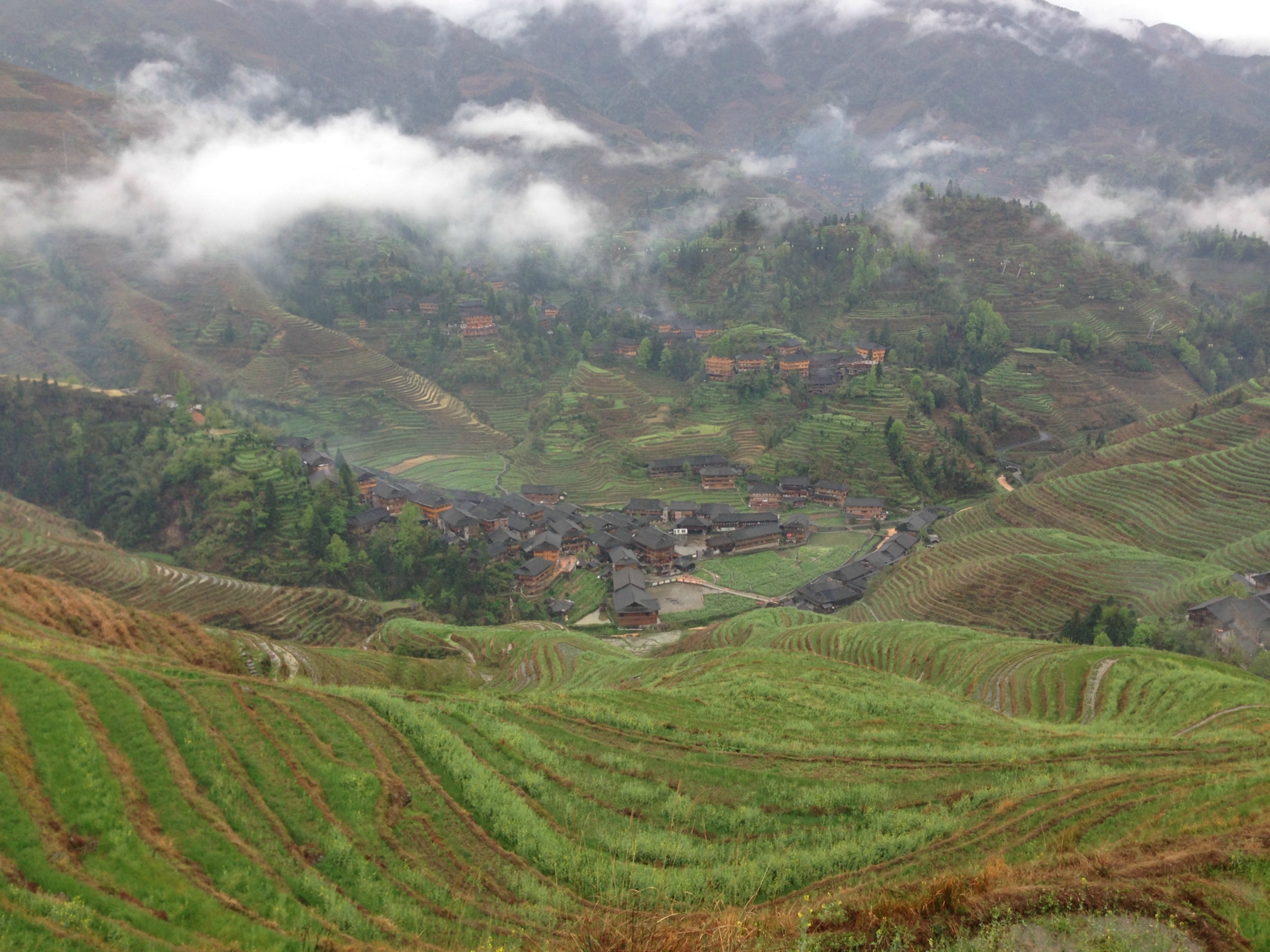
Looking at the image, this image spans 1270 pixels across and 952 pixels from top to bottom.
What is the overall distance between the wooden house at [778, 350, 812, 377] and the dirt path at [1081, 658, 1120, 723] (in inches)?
1649

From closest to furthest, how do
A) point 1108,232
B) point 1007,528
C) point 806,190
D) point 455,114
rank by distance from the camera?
point 1007,528
point 1108,232
point 806,190
point 455,114

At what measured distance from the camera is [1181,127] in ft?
489

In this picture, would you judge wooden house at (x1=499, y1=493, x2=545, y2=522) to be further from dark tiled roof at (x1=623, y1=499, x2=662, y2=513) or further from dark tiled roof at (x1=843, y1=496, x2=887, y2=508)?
dark tiled roof at (x1=843, y1=496, x2=887, y2=508)

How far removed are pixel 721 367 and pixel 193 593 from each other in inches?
1716

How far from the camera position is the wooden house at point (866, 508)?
48625 mm

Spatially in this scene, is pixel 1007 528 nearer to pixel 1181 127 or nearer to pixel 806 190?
pixel 806 190

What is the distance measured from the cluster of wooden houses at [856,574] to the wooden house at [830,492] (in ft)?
15.9

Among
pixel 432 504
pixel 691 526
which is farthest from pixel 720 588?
pixel 432 504

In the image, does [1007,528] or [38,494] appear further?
[38,494]

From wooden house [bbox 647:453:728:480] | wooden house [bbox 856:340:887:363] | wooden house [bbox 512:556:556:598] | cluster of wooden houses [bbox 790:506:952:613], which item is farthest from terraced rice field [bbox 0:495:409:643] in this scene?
wooden house [bbox 856:340:887:363]

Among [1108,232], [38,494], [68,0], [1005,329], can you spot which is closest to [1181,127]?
[1108,232]

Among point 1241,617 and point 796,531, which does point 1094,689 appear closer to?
point 1241,617

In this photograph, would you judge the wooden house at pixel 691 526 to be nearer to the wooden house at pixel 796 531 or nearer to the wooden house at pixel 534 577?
the wooden house at pixel 796 531

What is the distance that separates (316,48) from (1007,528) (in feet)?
598
